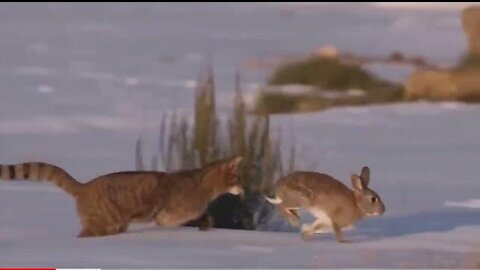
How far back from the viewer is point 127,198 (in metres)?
5.34

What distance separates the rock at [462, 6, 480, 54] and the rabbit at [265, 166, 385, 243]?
6489 mm

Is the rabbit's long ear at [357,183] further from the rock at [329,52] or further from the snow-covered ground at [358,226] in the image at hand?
the rock at [329,52]

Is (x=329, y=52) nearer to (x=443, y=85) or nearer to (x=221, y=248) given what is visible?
(x=443, y=85)

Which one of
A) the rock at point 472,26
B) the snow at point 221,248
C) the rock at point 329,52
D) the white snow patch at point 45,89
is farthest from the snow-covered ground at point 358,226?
the rock at point 329,52

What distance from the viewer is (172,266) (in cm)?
477

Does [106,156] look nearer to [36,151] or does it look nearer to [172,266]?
[36,151]

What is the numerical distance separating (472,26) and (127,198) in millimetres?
A: 6911

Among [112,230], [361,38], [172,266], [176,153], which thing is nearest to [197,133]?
[176,153]

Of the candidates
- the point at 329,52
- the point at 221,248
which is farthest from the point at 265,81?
the point at 221,248

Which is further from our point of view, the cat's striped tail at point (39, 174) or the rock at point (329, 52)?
the rock at point (329, 52)

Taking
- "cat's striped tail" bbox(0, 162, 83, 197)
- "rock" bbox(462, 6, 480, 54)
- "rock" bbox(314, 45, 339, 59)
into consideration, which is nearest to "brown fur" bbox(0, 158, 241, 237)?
"cat's striped tail" bbox(0, 162, 83, 197)

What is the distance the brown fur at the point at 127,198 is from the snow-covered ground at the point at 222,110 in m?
0.07

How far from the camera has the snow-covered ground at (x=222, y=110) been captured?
515cm

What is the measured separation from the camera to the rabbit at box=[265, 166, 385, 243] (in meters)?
5.33
